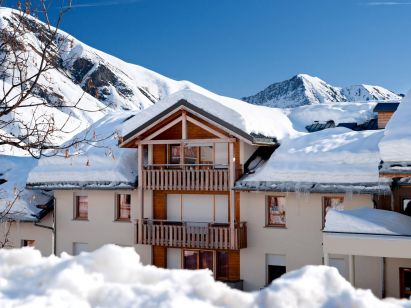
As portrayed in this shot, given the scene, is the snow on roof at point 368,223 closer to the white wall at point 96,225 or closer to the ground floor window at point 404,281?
the ground floor window at point 404,281

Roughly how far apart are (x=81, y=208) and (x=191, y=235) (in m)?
6.30

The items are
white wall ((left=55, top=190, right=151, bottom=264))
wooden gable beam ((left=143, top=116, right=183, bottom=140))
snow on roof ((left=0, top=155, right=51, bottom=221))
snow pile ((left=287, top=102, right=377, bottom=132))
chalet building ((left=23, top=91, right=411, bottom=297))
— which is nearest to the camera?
chalet building ((left=23, top=91, right=411, bottom=297))

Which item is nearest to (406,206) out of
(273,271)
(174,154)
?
(273,271)

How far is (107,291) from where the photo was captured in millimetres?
2102

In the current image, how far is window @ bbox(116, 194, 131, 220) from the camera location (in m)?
24.7

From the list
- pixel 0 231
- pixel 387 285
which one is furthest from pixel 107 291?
pixel 0 231

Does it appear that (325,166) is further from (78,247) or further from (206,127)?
(78,247)

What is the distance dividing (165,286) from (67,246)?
24502mm

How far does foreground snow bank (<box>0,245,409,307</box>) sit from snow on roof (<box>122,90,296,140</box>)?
1927 cm

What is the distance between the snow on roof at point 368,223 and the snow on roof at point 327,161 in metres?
1.56

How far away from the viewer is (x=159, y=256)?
23609 mm

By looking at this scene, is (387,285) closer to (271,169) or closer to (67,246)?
(271,169)

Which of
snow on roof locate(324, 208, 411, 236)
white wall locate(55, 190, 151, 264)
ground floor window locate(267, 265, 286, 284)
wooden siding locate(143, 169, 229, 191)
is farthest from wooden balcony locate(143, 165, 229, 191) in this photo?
snow on roof locate(324, 208, 411, 236)

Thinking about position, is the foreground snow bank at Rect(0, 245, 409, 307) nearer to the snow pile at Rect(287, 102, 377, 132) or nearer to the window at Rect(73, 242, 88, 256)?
the window at Rect(73, 242, 88, 256)
